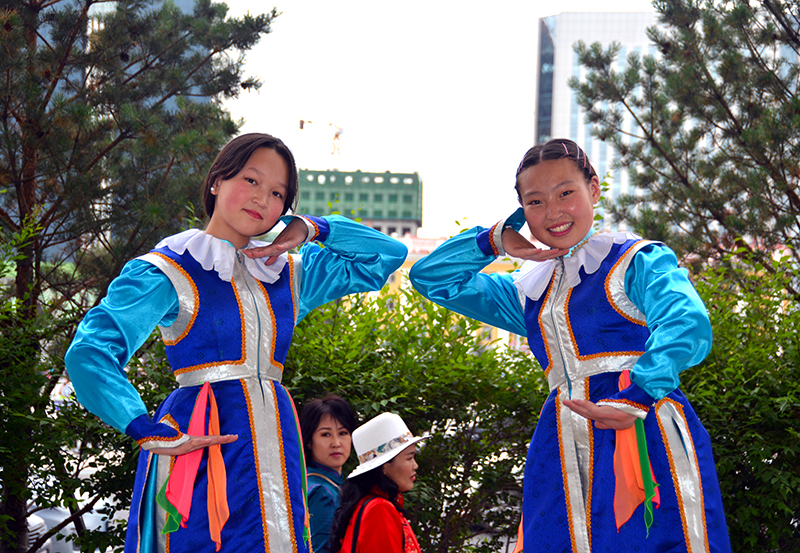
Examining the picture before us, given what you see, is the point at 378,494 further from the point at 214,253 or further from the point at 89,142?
the point at 89,142

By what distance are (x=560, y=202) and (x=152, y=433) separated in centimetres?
112

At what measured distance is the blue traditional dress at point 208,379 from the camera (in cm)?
154

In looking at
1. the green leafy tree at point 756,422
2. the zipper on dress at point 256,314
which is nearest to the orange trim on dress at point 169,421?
the zipper on dress at point 256,314

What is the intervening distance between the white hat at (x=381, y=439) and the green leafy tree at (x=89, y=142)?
4.60ft

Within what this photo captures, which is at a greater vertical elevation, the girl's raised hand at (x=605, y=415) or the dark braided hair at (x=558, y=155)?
the dark braided hair at (x=558, y=155)

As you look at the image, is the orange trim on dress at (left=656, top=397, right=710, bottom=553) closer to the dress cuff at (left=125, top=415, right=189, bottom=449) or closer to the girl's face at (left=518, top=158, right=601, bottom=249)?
the girl's face at (left=518, top=158, right=601, bottom=249)

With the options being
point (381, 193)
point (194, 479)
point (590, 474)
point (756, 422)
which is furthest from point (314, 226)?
point (381, 193)

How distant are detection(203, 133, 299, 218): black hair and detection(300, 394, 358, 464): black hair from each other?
0.95 m

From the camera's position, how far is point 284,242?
194 centimetres

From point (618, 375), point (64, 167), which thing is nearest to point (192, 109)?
point (64, 167)

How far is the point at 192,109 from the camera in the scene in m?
4.03

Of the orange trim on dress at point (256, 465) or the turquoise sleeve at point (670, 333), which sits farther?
the orange trim on dress at point (256, 465)

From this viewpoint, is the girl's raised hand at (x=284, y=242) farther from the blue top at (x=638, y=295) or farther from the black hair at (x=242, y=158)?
the blue top at (x=638, y=295)

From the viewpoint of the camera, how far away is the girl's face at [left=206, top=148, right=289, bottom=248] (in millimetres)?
1907
